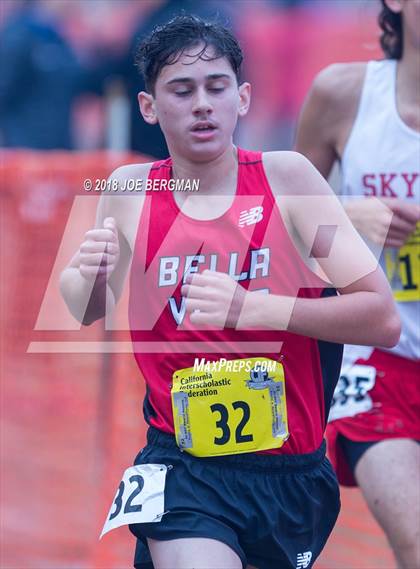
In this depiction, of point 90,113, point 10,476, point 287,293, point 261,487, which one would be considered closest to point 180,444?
point 261,487

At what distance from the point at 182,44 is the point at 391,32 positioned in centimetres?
127

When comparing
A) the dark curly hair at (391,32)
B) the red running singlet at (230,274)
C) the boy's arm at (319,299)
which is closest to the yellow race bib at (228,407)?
the red running singlet at (230,274)

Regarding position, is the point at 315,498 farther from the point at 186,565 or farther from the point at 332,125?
the point at 332,125

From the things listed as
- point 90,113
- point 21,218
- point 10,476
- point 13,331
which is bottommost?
point 10,476

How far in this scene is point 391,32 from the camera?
4.55 metres

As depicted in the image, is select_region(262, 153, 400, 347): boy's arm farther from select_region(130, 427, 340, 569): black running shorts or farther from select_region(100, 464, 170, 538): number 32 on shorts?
select_region(100, 464, 170, 538): number 32 on shorts

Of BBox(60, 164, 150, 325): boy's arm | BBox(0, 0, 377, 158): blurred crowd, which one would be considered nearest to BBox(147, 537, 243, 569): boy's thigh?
BBox(60, 164, 150, 325): boy's arm

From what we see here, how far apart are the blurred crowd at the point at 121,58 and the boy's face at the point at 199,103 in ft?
13.6

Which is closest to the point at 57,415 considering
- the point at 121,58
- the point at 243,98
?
the point at 121,58

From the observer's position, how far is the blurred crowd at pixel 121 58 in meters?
9.30

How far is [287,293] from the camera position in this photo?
3539 millimetres

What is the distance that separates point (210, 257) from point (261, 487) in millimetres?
644

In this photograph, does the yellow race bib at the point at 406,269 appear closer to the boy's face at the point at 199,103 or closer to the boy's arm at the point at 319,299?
the boy's arm at the point at 319,299

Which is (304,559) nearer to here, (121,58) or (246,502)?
(246,502)
